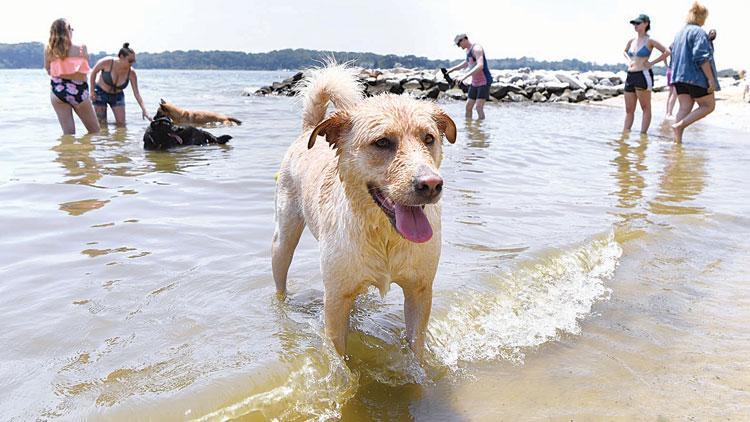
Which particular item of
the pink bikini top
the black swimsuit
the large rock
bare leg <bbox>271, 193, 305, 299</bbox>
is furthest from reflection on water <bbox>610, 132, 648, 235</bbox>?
the large rock

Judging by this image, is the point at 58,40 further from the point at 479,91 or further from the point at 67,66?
the point at 479,91

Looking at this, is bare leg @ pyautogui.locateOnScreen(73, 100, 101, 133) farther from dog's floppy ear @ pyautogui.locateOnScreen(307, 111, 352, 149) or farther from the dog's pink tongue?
the dog's pink tongue

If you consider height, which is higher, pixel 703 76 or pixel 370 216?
pixel 703 76

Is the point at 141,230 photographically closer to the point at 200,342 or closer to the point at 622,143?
the point at 200,342

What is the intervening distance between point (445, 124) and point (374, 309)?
1873mm

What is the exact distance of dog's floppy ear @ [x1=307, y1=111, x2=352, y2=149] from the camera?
337 cm

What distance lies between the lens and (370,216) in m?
3.27

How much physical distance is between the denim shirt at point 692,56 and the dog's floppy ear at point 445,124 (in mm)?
10471

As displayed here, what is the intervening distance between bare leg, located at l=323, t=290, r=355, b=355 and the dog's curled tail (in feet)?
4.54

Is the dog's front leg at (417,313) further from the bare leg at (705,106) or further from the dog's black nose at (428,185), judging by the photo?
the bare leg at (705,106)

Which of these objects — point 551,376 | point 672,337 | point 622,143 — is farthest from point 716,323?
point 622,143

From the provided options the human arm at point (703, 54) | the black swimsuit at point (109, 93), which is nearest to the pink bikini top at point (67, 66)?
the black swimsuit at point (109, 93)

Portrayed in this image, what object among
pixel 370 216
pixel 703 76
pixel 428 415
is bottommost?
pixel 428 415

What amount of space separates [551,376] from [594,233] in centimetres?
321
